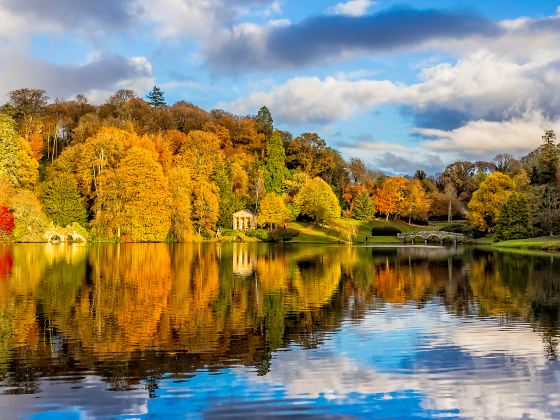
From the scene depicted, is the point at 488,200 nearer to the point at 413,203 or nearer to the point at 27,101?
the point at 413,203

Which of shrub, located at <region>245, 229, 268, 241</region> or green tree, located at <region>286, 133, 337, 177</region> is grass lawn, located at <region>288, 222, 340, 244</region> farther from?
green tree, located at <region>286, 133, 337, 177</region>

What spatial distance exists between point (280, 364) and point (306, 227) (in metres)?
91.9

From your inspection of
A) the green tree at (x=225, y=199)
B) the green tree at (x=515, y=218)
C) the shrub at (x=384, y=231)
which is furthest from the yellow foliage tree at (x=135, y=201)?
the green tree at (x=515, y=218)

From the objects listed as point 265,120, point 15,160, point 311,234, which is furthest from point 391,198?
point 15,160

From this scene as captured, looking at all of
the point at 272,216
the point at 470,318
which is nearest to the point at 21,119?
the point at 272,216

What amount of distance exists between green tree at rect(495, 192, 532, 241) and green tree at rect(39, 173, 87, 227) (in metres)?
63.7

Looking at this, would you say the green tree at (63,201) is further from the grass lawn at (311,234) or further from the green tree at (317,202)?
the green tree at (317,202)

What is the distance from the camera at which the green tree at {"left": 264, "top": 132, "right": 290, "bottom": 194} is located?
370ft

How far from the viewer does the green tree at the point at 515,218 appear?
85750 mm

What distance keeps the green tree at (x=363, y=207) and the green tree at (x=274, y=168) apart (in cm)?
1581

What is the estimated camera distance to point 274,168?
114000 millimetres

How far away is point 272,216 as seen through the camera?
99.9 meters

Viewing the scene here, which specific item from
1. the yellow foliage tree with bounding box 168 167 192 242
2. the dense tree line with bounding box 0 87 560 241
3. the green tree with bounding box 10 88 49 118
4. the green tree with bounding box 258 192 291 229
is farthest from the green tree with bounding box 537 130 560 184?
the green tree with bounding box 10 88 49 118

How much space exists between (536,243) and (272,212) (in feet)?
140
